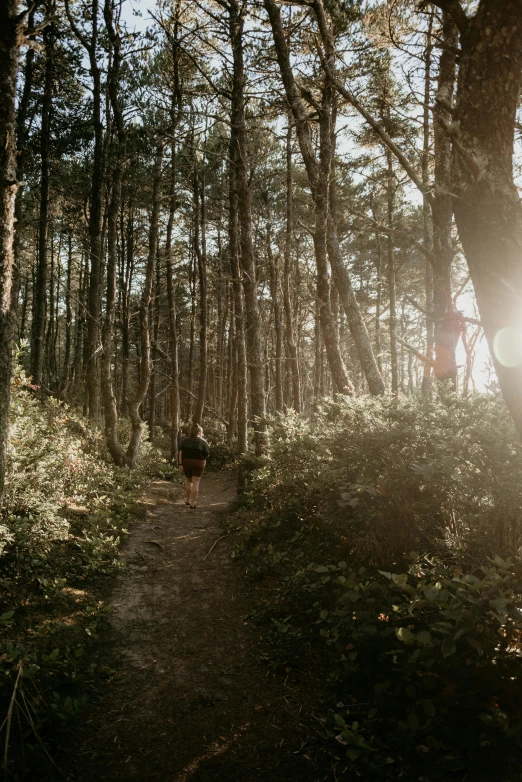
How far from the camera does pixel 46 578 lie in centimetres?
484

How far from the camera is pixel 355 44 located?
10.2 metres

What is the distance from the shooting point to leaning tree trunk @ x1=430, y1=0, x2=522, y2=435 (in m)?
2.93

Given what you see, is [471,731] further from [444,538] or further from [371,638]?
[444,538]

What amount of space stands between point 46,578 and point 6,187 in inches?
171

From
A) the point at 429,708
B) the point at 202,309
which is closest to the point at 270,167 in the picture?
the point at 202,309

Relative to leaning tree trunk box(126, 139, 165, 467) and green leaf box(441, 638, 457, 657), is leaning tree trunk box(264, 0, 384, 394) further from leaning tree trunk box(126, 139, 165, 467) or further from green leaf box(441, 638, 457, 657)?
green leaf box(441, 638, 457, 657)

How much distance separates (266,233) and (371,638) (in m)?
19.5

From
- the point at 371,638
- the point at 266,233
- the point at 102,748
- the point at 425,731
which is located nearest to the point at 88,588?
the point at 102,748

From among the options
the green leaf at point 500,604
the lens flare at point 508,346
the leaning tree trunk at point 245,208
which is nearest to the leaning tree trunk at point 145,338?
the leaning tree trunk at point 245,208

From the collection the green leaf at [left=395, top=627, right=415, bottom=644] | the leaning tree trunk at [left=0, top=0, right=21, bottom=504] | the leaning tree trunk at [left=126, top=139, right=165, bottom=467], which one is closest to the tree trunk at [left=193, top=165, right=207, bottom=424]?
the leaning tree trunk at [left=126, top=139, right=165, bottom=467]

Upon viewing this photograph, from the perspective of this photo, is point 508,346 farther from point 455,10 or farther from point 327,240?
point 327,240

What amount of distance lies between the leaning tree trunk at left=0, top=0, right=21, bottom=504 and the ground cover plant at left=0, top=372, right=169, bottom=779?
0.83 meters

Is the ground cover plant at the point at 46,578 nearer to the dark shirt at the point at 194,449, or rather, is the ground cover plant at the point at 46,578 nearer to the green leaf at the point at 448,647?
the dark shirt at the point at 194,449

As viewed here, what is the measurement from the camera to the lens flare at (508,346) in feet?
9.58
